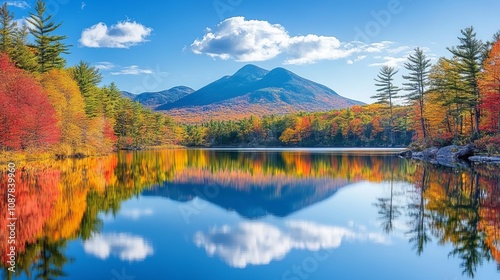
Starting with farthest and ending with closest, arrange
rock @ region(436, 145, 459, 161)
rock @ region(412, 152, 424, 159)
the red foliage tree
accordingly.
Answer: rock @ region(412, 152, 424, 159) < rock @ region(436, 145, 459, 161) < the red foliage tree

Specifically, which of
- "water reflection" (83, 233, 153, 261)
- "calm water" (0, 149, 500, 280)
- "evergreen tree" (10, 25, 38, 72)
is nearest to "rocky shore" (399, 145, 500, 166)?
"calm water" (0, 149, 500, 280)

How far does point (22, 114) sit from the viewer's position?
2666 centimetres

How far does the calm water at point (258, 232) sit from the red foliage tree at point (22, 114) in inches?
425

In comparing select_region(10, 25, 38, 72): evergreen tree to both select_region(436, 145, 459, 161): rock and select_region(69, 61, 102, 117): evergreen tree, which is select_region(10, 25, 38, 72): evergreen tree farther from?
select_region(436, 145, 459, 161): rock

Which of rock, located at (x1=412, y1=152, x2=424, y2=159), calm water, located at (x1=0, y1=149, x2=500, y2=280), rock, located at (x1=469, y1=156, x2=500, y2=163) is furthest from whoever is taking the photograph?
rock, located at (x1=412, y1=152, x2=424, y2=159)

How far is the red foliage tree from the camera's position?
25750mm

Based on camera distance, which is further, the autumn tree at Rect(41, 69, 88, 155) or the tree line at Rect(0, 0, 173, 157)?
the autumn tree at Rect(41, 69, 88, 155)

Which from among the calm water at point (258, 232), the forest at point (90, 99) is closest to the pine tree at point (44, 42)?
the forest at point (90, 99)

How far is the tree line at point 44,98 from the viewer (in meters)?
27.0

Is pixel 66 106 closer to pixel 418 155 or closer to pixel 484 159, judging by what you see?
pixel 418 155

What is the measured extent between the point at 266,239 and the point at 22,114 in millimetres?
24843

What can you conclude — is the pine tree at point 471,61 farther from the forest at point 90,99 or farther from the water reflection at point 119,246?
the water reflection at point 119,246

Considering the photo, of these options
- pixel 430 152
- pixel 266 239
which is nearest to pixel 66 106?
pixel 266 239

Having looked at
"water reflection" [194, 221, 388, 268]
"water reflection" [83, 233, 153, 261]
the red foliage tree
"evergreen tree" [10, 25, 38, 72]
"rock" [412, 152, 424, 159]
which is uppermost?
"evergreen tree" [10, 25, 38, 72]
